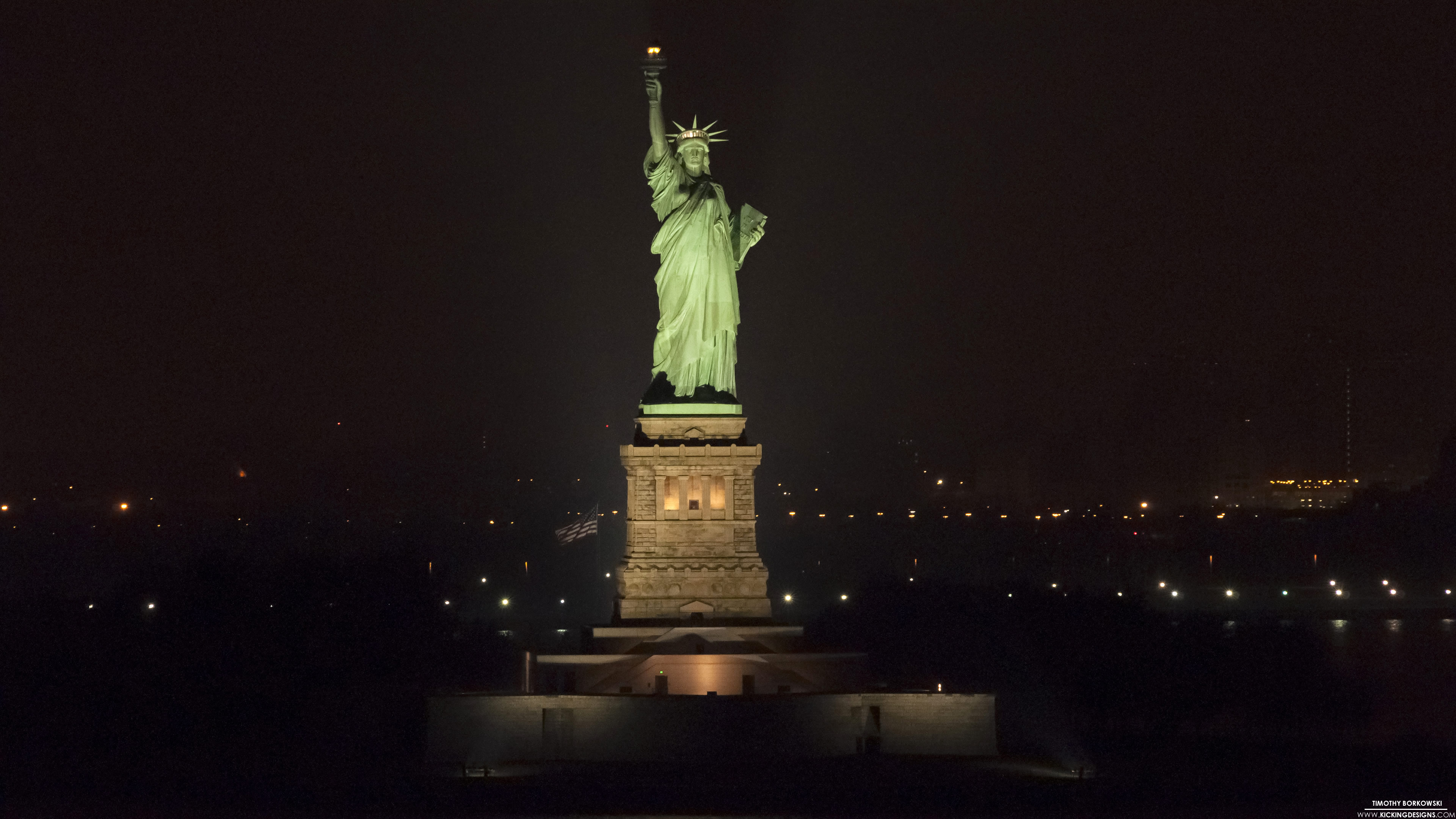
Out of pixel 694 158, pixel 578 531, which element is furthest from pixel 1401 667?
pixel 694 158

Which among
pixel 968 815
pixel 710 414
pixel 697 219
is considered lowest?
pixel 968 815

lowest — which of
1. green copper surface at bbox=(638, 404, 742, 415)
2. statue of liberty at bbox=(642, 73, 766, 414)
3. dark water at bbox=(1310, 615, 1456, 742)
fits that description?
dark water at bbox=(1310, 615, 1456, 742)

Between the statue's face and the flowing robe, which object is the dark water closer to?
the flowing robe

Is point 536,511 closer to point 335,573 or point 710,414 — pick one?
point 335,573

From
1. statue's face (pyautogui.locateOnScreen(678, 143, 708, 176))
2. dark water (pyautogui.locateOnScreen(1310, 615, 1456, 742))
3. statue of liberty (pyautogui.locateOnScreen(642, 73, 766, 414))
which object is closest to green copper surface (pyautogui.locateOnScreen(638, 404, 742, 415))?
statue of liberty (pyautogui.locateOnScreen(642, 73, 766, 414))

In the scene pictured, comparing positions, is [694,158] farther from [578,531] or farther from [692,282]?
[578,531]

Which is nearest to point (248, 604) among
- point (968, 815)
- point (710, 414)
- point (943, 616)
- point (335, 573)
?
point (335, 573)
